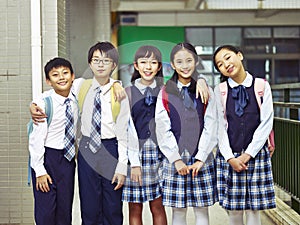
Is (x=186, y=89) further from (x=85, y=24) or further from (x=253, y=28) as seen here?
(x=253, y=28)

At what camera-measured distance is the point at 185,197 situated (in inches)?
113

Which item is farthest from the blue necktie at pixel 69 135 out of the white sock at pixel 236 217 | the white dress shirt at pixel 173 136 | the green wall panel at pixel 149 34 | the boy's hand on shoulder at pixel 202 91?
the green wall panel at pixel 149 34

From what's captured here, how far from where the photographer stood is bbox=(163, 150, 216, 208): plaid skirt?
2.87 m

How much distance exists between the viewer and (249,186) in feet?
9.47

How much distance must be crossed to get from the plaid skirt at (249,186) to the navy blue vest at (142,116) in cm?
47

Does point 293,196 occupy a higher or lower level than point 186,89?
lower

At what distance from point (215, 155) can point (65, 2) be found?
5.78ft

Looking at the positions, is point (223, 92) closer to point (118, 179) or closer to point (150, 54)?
point (150, 54)

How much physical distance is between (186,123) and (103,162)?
19.8 inches

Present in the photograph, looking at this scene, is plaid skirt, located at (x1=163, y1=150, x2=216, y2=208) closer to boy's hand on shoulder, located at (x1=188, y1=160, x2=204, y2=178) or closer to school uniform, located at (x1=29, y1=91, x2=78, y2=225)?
boy's hand on shoulder, located at (x1=188, y1=160, x2=204, y2=178)

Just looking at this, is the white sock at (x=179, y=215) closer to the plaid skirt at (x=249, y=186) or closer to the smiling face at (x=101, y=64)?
the plaid skirt at (x=249, y=186)

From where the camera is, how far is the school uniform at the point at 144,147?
2889mm

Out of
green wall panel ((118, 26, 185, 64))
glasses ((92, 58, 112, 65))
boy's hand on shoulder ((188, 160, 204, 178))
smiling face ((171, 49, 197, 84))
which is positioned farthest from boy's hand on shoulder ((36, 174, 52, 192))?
green wall panel ((118, 26, 185, 64))

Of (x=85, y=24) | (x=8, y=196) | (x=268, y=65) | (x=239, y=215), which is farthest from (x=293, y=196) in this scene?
(x=268, y=65)
